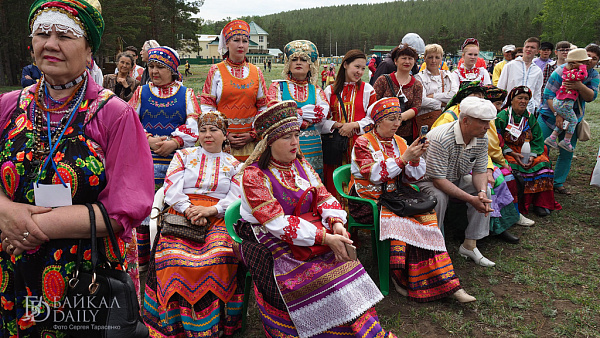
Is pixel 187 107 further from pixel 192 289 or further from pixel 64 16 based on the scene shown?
pixel 64 16

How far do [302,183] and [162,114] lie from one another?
6.37 feet

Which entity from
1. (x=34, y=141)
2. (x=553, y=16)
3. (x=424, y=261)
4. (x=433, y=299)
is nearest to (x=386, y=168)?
(x=424, y=261)

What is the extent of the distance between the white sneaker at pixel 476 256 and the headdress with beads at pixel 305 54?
2555mm

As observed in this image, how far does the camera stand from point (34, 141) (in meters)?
1.55

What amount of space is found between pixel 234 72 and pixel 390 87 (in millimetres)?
2105

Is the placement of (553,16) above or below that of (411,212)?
above

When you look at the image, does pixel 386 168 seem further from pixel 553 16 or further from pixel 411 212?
pixel 553 16

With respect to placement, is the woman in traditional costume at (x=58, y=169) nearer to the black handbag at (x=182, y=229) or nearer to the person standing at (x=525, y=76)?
the black handbag at (x=182, y=229)

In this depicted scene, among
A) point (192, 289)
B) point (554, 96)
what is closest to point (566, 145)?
point (554, 96)

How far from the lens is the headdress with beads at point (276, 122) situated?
2.71 metres

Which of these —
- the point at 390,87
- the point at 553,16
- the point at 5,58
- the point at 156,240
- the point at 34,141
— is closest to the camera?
the point at 34,141

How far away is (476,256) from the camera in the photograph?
4.31 metres

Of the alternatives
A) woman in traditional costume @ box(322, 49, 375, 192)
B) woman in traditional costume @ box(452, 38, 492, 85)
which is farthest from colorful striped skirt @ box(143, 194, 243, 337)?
woman in traditional costume @ box(452, 38, 492, 85)

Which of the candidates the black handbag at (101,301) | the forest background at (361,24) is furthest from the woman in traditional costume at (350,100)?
the forest background at (361,24)
